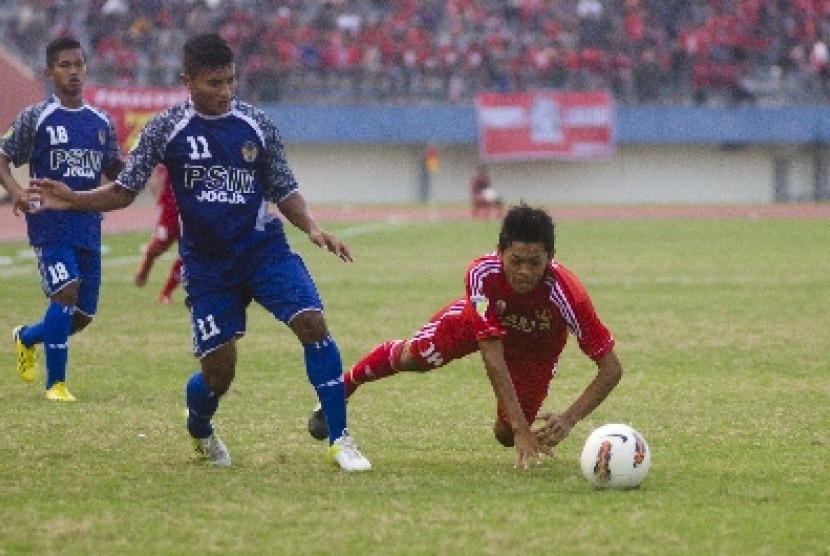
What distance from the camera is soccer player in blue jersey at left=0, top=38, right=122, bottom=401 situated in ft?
36.8

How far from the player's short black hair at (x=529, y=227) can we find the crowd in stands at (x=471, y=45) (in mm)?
42179

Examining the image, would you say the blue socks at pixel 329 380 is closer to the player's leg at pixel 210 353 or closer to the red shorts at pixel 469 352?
the player's leg at pixel 210 353

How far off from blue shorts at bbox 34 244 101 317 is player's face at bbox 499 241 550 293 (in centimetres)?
427

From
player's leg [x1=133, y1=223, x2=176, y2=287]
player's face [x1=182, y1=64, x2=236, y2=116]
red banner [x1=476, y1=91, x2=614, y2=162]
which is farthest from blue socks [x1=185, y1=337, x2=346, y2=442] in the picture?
red banner [x1=476, y1=91, x2=614, y2=162]

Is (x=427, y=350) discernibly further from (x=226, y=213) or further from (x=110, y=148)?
(x=110, y=148)

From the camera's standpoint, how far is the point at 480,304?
8.05m

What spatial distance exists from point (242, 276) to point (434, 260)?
746 inches

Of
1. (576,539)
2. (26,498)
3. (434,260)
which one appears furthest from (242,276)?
(434,260)

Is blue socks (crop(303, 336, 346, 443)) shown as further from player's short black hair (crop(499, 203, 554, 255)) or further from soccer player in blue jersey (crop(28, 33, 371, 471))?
player's short black hair (crop(499, 203, 554, 255))

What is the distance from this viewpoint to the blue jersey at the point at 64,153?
36.9 feet

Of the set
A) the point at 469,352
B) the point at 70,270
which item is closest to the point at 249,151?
the point at 469,352

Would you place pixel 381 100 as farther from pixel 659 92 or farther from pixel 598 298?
pixel 598 298

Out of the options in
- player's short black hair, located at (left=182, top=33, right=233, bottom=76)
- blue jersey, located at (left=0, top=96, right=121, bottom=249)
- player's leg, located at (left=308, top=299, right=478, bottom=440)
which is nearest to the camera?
player's short black hair, located at (left=182, top=33, right=233, bottom=76)

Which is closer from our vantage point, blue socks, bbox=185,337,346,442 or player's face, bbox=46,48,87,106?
blue socks, bbox=185,337,346,442
